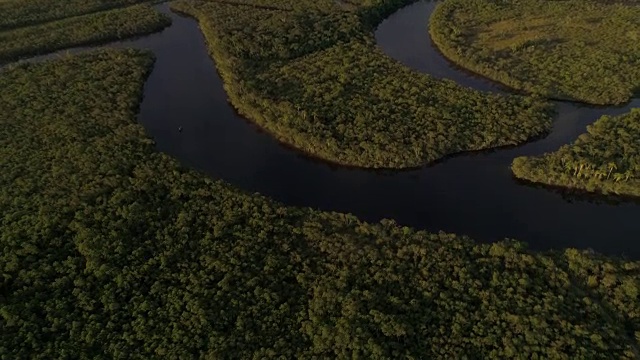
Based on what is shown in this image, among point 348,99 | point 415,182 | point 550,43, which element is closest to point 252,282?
point 415,182

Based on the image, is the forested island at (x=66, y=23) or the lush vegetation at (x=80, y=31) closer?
the lush vegetation at (x=80, y=31)

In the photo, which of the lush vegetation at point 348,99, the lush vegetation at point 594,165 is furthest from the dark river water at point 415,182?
the lush vegetation at point 348,99

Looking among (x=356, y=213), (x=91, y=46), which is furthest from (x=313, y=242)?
(x=91, y=46)

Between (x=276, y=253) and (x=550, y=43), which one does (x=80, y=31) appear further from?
(x=550, y=43)

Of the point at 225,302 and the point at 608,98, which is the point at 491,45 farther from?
the point at 225,302

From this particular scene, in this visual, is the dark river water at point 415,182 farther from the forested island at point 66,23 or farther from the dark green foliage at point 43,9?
the dark green foliage at point 43,9

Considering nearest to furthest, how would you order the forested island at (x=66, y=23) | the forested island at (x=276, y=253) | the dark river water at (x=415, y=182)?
the forested island at (x=276, y=253)
the dark river water at (x=415, y=182)
the forested island at (x=66, y=23)

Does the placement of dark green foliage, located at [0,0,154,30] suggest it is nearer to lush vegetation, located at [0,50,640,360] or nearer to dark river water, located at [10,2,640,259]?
dark river water, located at [10,2,640,259]

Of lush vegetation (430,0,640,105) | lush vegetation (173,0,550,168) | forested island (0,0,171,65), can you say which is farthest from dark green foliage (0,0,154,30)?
lush vegetation (430,0,640,105)
